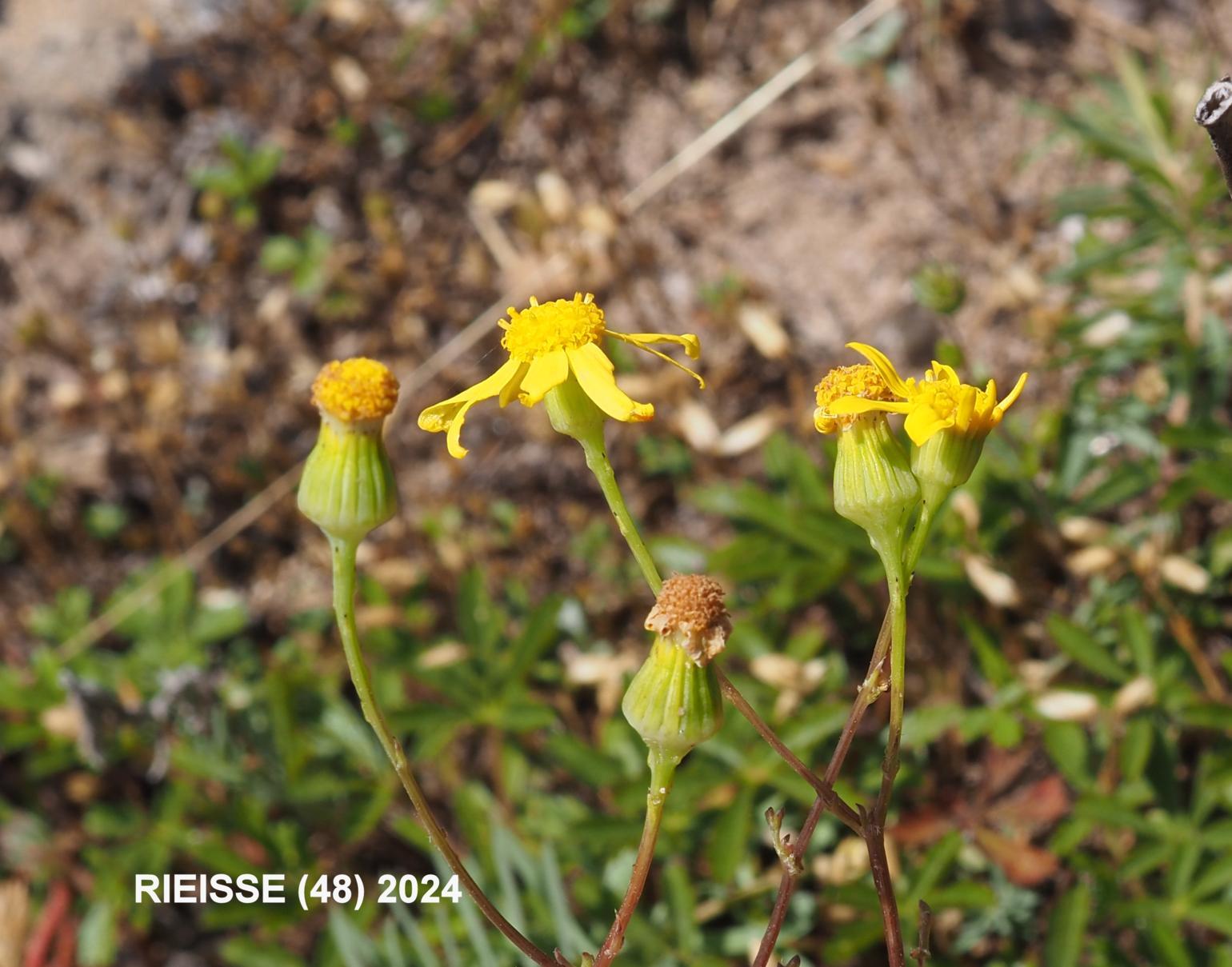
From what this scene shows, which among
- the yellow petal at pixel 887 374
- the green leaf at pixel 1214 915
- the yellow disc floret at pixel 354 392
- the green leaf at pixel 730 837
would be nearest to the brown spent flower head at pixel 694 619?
the yellow petal at pixel 887 374

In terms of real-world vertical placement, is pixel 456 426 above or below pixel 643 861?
above

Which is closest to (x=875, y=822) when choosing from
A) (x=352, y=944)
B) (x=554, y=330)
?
(x=554, y=330)

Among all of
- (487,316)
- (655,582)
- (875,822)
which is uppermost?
(487,316)

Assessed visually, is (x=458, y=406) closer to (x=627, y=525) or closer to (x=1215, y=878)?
(x=627, y=525)

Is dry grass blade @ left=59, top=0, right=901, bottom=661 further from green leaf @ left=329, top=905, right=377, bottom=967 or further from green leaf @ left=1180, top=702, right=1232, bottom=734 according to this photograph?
green leaf @ left=1180, top=702, right=1232, bottom=734

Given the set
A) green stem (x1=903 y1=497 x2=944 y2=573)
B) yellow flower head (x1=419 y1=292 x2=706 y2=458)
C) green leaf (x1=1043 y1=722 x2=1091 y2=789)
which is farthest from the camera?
green leaf (x1=1043 y1=722 x2=1091 y2=789)

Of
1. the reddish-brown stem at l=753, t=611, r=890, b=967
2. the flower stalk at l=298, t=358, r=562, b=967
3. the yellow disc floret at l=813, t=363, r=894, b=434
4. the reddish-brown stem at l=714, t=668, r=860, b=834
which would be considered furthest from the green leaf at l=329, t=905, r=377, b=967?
the yellow disc floret at l=813, t=363, r=894, b=434
